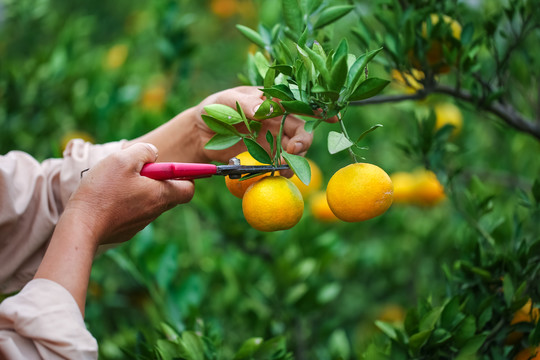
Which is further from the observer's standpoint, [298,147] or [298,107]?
[298,147]

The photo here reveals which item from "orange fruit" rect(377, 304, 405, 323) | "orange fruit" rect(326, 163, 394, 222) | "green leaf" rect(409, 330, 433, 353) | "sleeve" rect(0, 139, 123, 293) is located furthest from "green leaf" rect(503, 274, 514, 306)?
"orange fruit" rect(377, 304, 405, 323)

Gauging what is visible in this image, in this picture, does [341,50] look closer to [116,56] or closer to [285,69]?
[285,69]

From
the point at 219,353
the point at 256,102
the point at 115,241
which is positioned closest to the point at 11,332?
the point at 115,241

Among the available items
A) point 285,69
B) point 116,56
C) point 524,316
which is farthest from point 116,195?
point 116,56

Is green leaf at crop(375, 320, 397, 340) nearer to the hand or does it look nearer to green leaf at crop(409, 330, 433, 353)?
green leaf at crop(409, 330, 433, 353)

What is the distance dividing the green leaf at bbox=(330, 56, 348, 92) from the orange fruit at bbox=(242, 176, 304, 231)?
0.65 feet

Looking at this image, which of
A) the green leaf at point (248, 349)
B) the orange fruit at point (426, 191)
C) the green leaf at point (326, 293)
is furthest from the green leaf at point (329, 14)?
the orange fruit at point (426, 191)

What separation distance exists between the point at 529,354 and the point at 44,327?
88 cm

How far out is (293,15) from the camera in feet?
3.32

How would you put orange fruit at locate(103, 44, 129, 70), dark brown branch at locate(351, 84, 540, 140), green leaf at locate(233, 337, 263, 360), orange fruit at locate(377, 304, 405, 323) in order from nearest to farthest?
green leaf at locate(233, 337, 263, 360)
dark brown branch at locate(351, 84, 540, 140)
orange fruit at locate(377, 304, 405, 323)
orange fruit at locate(103, 44, 129, 70)

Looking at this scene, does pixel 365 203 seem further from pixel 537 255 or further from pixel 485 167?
pixel 485 167

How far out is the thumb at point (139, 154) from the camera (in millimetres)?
911

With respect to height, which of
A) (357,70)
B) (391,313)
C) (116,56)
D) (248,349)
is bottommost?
(391,313)

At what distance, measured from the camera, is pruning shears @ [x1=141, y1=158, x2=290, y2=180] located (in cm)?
89
